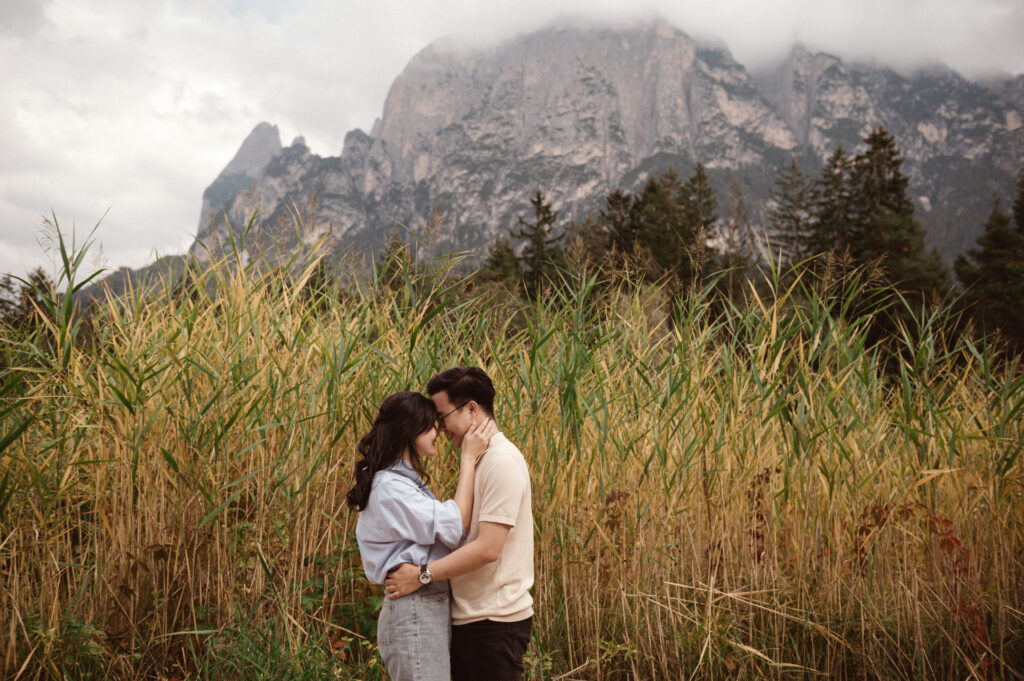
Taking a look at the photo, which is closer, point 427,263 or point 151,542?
point 151,542

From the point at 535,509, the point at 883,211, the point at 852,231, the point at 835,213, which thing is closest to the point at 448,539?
the point at 535,509

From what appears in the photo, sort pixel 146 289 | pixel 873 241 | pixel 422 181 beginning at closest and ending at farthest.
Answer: pixel 146 289 < pixel 873 241 < pixel 422 181

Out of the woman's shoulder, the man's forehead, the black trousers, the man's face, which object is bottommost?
the black trousers

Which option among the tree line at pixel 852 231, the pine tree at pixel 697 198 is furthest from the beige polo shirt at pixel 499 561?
the pine tree at pixel 697 198

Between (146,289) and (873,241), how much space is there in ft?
105

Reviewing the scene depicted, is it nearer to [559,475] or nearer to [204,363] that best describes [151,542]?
[204,363]

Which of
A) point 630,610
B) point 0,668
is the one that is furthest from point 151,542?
point 630,610

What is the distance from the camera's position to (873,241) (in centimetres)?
2836

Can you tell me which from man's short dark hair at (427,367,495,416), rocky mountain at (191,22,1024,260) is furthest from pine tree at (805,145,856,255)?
rocky mountain at (191,22,1024,260)

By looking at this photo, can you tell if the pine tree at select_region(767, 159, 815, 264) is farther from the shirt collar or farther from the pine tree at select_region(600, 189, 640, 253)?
the shirt collar

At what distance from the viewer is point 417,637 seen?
5.54 feet

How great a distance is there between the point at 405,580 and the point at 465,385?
0.59m

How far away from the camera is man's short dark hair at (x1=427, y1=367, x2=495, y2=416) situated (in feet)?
6.13

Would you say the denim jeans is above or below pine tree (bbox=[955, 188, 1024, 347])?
below
